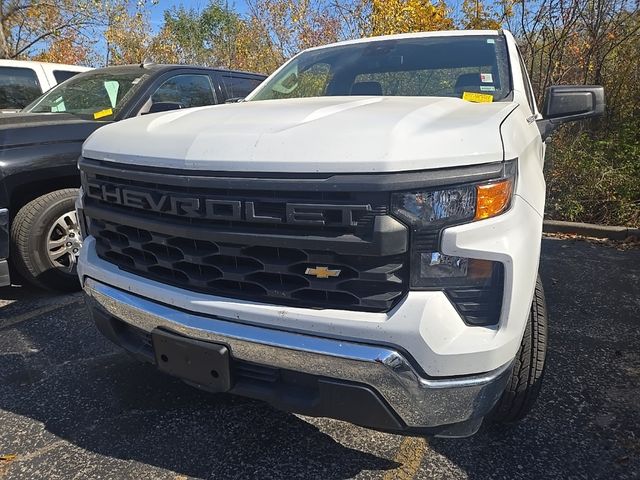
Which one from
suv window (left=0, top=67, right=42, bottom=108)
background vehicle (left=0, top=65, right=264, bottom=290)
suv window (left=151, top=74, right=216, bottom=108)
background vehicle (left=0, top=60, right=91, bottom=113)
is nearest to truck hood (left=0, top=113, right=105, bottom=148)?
background vehicle (left=0, top=65, right=264, bottom=290)

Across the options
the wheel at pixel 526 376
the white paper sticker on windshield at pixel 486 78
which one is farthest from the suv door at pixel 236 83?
the wheel at pixel 526 376

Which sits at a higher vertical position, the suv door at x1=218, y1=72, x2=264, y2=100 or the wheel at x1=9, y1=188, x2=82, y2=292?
the suv door at x1=218, y1=72, x2=264, y2=100

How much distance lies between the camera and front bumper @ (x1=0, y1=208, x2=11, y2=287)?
338 cm

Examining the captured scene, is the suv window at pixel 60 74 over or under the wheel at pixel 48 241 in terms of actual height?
Result: over

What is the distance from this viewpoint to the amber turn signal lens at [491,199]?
61.6 inches

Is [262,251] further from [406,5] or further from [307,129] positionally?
[406,5]

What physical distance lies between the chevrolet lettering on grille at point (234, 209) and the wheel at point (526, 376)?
1008mm

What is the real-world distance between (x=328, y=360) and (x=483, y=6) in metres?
7.92

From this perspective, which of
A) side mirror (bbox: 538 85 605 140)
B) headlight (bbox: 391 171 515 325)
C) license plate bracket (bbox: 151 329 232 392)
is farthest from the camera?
side mirror (bbox: 538 85 605 140)

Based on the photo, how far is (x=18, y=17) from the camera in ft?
47.4

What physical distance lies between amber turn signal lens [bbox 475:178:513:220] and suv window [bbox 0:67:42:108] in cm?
641

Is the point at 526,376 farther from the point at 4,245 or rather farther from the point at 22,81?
the point at 22,81

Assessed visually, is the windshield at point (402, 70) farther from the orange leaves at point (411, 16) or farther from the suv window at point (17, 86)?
the orange leaves at point (411, 16)

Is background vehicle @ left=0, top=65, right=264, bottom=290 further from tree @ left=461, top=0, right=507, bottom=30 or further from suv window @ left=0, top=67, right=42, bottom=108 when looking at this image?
tree @ left=461, top=0, right=507, bottom=30
